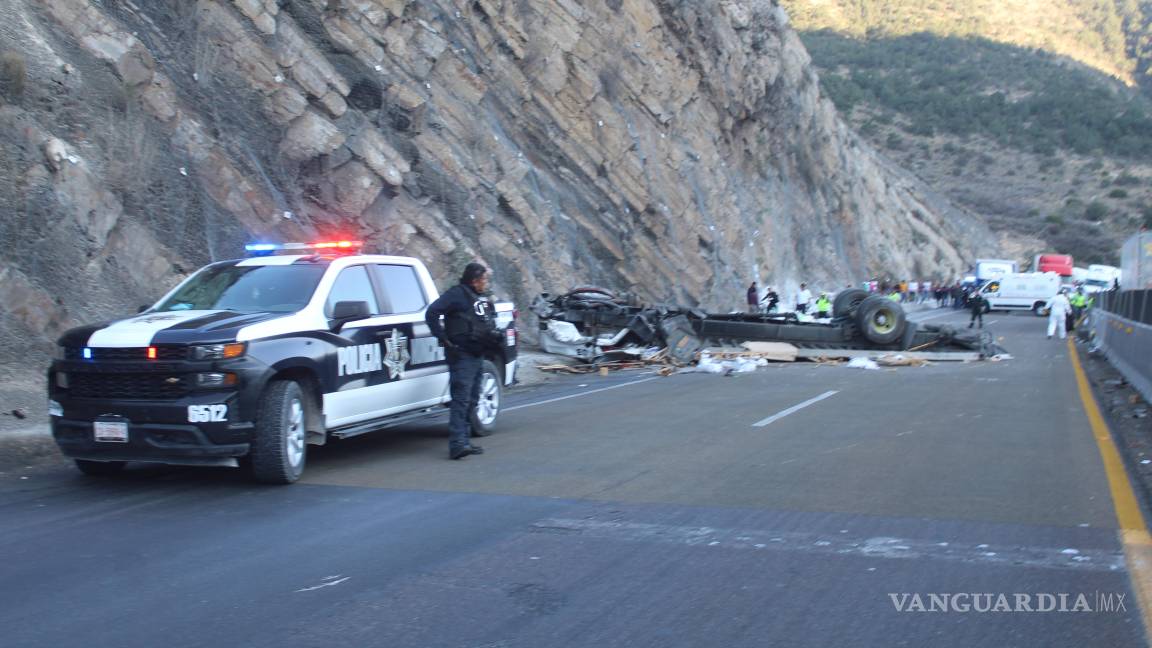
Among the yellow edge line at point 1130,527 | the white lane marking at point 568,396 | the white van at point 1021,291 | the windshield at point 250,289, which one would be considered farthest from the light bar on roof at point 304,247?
the white van at point 1021,291

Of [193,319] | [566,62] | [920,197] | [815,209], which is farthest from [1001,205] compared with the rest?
[193,319]

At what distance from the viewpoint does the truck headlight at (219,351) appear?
26.1ft

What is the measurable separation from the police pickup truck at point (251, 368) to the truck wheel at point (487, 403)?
737 millimetres

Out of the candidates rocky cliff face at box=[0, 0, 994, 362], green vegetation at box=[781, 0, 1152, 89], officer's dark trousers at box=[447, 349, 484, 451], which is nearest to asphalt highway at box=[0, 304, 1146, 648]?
officer's dark trousers at box=[447, 349, 484, 451]

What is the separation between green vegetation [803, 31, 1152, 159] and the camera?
9731 cm

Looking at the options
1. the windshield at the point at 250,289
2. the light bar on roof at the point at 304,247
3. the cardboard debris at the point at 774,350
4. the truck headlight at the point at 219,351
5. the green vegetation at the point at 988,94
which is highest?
the green vegetation at the point at 988,94

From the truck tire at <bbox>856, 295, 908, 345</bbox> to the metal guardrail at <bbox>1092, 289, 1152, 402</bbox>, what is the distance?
425cm

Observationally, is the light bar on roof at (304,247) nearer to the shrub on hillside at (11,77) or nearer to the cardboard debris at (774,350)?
the shrub on hillside at (11,77)

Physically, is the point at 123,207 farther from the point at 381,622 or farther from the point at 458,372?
the point at 381,622

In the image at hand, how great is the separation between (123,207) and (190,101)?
415cm

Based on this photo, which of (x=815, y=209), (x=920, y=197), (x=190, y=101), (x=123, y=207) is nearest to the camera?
(x=123, y=207)

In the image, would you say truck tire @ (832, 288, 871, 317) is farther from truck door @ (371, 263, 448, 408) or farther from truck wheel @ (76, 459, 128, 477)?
truck wheel @ (76, 459, 128, 477)

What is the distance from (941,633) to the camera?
16.6ft

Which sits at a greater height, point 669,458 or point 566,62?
point 566,62
